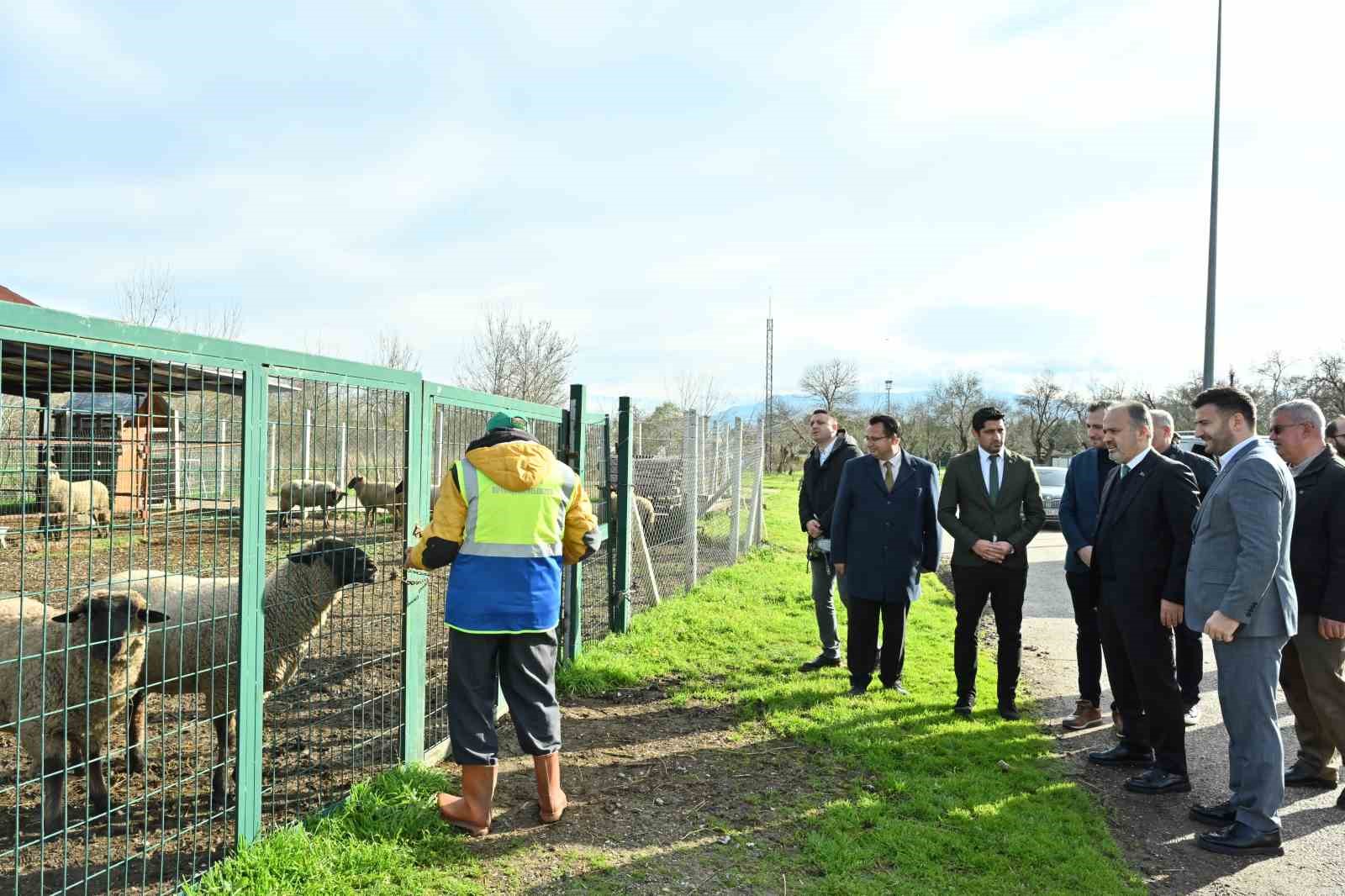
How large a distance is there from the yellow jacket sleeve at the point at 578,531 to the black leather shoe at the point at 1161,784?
3.50 m

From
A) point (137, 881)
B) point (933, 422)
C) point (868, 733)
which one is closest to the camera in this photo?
point (137, 881)

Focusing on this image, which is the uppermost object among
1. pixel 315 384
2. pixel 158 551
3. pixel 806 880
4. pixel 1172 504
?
pixel 315 384

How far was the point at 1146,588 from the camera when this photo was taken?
520 centimetres

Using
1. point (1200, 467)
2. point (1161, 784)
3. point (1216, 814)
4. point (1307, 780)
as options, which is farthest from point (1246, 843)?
point (1200, 467)

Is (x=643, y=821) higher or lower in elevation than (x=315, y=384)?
lower

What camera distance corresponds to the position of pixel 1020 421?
74.9m

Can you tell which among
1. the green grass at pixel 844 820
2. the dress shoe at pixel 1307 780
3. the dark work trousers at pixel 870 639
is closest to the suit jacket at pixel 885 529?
the dark work trousers at pixel 870 639

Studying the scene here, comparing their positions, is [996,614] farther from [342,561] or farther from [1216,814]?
[342,561]

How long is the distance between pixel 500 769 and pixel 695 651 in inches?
120

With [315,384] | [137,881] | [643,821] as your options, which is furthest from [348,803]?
[315,384]

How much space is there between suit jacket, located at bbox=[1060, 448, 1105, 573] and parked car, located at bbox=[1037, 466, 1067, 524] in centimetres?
1202

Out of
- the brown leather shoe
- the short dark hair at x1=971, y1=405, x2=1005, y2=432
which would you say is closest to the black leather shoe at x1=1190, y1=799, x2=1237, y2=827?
the brown leather shoe

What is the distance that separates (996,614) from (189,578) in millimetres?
5407

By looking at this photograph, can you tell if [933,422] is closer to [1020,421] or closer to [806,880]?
[1020,421]
